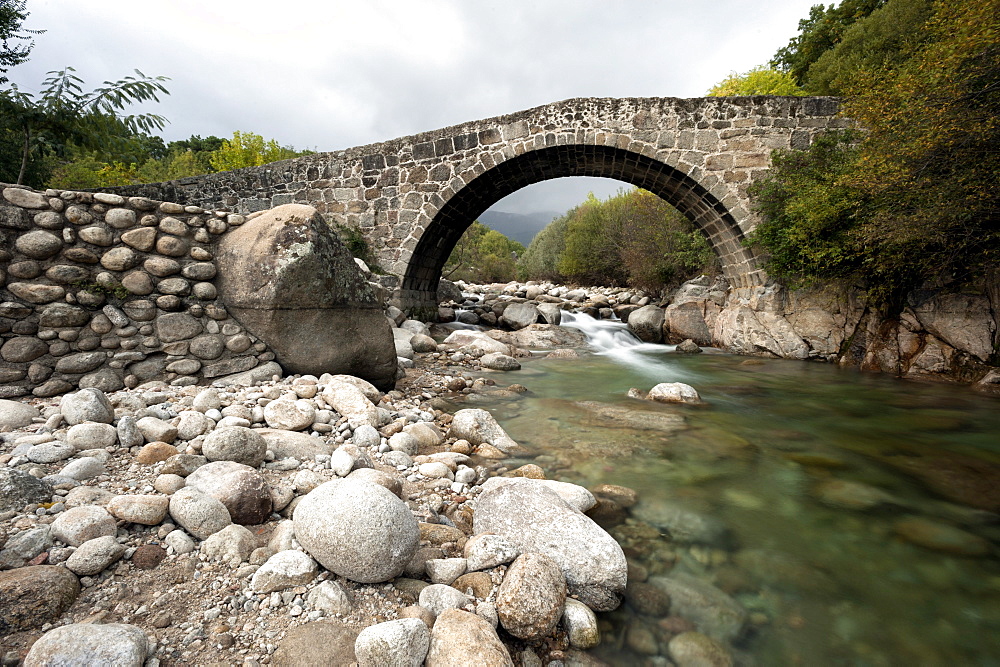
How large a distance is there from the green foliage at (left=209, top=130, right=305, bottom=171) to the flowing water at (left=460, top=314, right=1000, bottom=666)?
84.7ft

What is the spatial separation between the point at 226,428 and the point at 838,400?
6.88 metres

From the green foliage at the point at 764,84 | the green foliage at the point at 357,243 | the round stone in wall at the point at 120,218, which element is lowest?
the round stone in wall at the point at 120,218

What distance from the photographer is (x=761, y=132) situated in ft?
29.0

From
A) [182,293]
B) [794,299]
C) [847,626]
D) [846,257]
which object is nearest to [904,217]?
[846,257]

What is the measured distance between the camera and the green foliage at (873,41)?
12945 millimetres

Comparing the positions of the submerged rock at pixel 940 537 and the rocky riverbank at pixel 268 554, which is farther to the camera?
the submerged rock at pixel 940 537

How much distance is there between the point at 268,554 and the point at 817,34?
29289mm

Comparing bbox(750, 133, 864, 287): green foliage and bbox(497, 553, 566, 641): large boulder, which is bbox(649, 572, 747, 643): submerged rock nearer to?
bbox(497, 553, 566, 641): large boulder

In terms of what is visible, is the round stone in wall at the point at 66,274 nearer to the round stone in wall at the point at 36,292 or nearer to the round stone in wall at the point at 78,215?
the round stone in wall at the point at 36,292

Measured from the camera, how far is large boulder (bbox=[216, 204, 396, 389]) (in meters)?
3.77

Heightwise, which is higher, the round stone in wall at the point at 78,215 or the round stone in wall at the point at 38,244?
the round stone in wall at the point at 78,215

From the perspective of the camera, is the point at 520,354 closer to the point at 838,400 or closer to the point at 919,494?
the point at 838,400

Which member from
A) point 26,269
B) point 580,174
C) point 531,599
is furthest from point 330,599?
point 580,174

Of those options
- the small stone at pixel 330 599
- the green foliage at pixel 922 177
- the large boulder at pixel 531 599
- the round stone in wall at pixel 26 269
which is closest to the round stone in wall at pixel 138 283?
the round stone in wall at pixel 26 269
